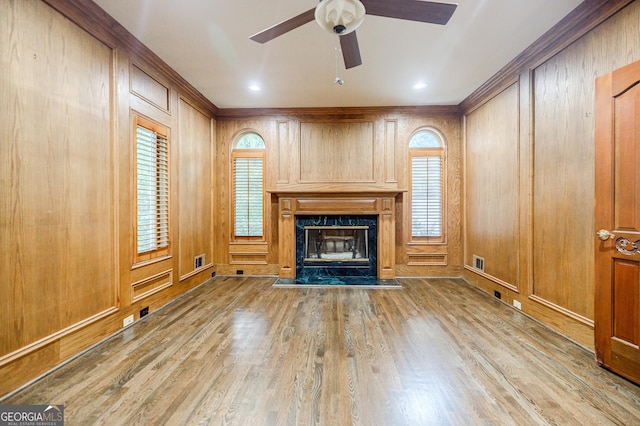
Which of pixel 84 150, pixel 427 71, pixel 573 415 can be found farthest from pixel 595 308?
pixel 84 150

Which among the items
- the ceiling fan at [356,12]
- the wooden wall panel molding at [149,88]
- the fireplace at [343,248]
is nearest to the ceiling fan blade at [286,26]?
the ceiling fan at [356,12]

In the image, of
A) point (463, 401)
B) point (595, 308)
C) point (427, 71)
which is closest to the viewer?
point (463, 401)

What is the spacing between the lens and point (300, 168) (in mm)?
5008

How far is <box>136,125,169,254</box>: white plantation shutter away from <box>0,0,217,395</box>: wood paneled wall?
158mm

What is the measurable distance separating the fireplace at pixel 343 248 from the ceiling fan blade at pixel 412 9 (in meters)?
3.35

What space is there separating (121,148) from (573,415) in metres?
4.17

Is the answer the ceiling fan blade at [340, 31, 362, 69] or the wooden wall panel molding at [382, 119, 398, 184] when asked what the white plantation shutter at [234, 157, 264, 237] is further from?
the ceiling fan blade at [340, 31, 362, 69]

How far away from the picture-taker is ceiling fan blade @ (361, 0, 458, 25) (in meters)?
1.70

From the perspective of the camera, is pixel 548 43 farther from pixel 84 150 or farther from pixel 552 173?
pixel 84 150

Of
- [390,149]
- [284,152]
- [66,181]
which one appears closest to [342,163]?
[390,149]

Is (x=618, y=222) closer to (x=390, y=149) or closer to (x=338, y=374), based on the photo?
(x=338, y=374)

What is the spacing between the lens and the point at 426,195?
195 inches

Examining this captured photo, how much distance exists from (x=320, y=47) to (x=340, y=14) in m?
1.58

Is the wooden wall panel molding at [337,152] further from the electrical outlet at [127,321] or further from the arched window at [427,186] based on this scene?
the electrical outlet at [127,321]
